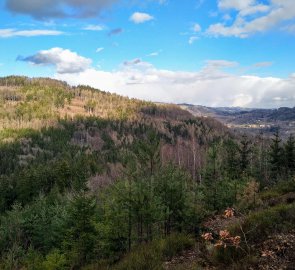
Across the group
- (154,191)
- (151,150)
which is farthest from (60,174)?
(154,191)

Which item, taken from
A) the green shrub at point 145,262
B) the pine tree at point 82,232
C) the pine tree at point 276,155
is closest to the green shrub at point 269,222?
the green shrub at point 145,262

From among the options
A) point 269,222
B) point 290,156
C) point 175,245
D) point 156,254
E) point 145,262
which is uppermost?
point 269,222

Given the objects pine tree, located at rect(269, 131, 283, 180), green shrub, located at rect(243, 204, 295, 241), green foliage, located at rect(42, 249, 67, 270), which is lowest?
green foliage, located at rect(42, 249, 67, 270)

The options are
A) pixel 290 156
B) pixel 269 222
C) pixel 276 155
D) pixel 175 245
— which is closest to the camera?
pixel 269 222

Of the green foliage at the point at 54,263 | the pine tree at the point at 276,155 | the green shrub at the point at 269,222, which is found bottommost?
the green foliage at the point at 54,263

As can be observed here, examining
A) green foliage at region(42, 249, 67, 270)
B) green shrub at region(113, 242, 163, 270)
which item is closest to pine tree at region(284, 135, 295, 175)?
green foliage at region(42, 249, 67, 270)

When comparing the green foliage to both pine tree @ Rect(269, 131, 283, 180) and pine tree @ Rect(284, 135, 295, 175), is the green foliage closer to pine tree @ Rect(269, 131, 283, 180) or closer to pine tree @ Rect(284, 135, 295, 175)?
pine tree @ Rect(269, 131, 283, 180)

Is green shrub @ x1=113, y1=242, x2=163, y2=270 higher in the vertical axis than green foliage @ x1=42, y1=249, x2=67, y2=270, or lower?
higher

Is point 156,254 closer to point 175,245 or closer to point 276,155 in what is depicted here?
point 175,245

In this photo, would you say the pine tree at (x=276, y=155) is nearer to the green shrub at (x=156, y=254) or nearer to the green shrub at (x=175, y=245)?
the green shrub at (x=175, y=245)

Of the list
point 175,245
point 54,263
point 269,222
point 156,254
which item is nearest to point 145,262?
point 156,254

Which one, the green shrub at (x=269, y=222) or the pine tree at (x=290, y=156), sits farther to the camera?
the pine tree at (x=290, y=156)

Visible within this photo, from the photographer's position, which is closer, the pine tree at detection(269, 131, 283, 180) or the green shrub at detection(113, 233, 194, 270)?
the green shrub at detection(113, 233, 194, 270)

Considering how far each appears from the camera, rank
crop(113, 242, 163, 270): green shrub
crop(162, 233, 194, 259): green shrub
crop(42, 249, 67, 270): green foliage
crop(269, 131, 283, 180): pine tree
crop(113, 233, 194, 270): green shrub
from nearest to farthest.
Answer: crop(113, 242, 163, 270): green shrub, crop(113, 233, 194, 270): green shrub, crop(162, 233, 194, 259): green shrub, crop(42, 249, 67, 270): green foliage, crop(269, 131, 283, 180): pine tree
